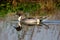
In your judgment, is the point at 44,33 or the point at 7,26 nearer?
the point at 44,33

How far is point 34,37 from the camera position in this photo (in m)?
1.65

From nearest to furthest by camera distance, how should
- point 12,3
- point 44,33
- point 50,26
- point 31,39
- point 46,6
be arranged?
point 31,39
point 44,33
point 50,26
point 46,6
point 12,3

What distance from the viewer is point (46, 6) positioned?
12.8 ft

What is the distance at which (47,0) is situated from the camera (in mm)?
3992

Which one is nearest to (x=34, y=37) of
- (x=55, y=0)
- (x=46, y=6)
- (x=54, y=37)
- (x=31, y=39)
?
(x=31, y=39)

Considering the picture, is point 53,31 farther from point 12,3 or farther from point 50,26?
point 12,3

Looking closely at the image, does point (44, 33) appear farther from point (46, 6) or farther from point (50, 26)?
point (46, 6)

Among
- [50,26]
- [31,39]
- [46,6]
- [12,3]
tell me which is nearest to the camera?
[31,39]

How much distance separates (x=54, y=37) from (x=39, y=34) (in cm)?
13

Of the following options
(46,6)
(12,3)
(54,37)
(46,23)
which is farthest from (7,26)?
(12,3)

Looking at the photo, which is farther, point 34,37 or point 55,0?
point 55,0

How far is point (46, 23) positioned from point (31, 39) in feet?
1.12

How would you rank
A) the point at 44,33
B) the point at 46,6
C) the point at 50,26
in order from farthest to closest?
the point at 46,6, the point at 50,26, the point at 44,33

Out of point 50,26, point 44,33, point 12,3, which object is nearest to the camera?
point 44,33
